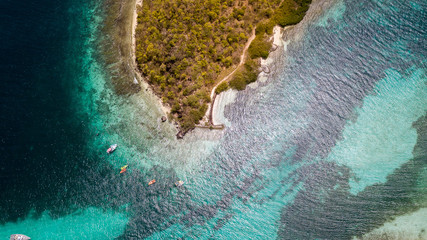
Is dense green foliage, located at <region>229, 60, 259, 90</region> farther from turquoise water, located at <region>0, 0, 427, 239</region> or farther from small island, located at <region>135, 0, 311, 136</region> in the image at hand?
turquoise water, located at <region>0, 0, 427, 239</region>

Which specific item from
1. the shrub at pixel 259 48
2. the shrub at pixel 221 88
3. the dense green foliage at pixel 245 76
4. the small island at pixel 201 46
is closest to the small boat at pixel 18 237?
the small island at pixel 201 46

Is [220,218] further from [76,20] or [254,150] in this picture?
[76,20]

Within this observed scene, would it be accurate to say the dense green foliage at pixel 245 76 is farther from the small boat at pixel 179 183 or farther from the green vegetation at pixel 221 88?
the small boat at pixel 179 183

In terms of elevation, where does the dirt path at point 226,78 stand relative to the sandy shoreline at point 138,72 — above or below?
below

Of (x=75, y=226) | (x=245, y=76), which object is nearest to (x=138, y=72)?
(x=245, y=76)

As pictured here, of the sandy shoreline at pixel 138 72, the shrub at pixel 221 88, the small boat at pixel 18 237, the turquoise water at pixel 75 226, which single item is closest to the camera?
the turquoise water at pixel 75 226

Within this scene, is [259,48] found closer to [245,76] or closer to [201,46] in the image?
[245,76]
